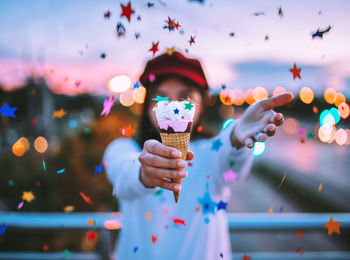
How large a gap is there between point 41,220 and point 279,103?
2.48 m

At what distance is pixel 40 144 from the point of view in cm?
856

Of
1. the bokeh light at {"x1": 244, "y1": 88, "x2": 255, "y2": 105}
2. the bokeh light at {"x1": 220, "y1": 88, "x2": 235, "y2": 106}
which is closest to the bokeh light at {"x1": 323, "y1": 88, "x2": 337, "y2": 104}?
the bokeh light at {"x1": 244, "y1": 88, "x2": 255, "y2": 105}

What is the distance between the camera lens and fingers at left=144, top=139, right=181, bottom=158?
118 centimetres

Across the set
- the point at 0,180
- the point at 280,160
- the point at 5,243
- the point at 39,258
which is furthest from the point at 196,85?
the point at 280,160

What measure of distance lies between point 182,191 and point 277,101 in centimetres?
97

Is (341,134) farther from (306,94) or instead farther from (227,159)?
(227,159)

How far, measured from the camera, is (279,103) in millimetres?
1423

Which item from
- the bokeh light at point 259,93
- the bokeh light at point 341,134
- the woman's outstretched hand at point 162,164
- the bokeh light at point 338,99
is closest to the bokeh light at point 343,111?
the bokeh light at point 338,99

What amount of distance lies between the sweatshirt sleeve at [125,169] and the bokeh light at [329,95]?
1.53m

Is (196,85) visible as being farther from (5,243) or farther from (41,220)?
(5,243)

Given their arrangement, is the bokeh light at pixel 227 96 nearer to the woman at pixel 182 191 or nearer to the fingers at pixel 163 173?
the woman at pixel 182 191

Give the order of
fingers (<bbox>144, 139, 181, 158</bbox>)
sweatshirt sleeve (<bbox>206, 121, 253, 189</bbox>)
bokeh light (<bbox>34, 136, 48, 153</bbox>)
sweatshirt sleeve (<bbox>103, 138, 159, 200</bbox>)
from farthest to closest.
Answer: bokeh light (<bbox>34, 136, 48, 153</bbox>)
sweatshirt sleeve (<bbox>206, 121, 253, 189</bbox>)
sweatshirt sleeve (<bbox>103, 138, 159, 200</bbox>)
fingers (<bbox>144, 139, 181, 158</bbox>)

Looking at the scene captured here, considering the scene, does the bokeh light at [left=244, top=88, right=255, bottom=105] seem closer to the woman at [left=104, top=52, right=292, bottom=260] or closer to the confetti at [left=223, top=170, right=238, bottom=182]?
the woman at [left=104, top=52, right=292, bottom=260]

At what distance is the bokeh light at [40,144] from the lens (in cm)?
823
